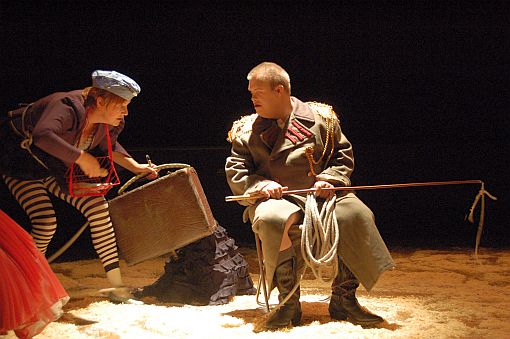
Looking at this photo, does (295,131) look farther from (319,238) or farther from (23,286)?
(23,286)

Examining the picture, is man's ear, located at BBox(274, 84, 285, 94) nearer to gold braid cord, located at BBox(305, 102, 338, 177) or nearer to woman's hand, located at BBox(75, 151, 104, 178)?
gold braid cord, located at BBox(305, 102, 338, 177)

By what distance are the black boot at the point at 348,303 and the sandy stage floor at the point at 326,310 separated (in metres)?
0.06

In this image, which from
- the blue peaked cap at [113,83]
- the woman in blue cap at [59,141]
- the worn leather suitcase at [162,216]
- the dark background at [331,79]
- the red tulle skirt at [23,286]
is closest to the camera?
the red tulle skirt at [23,286]

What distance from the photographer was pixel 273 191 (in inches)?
140

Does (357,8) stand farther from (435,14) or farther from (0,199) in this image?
(0,199)

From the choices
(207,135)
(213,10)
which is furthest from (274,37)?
(207,135)

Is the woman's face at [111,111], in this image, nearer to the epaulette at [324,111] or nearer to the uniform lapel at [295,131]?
the uniform lapel at [295,131]

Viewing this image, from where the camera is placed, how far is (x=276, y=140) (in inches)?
146

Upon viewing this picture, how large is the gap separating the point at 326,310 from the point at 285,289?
1.38 feet

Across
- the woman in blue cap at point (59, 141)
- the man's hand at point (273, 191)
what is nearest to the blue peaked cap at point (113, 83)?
the woman in blue cap at point (59, 141)

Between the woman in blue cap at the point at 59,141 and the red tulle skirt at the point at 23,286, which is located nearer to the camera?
the red tulle skirt at the point at 23,286

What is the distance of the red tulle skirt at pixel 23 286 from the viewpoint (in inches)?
108

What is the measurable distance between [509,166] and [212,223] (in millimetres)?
2968

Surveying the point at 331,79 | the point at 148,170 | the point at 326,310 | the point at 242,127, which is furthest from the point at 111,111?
the point at 331,79
